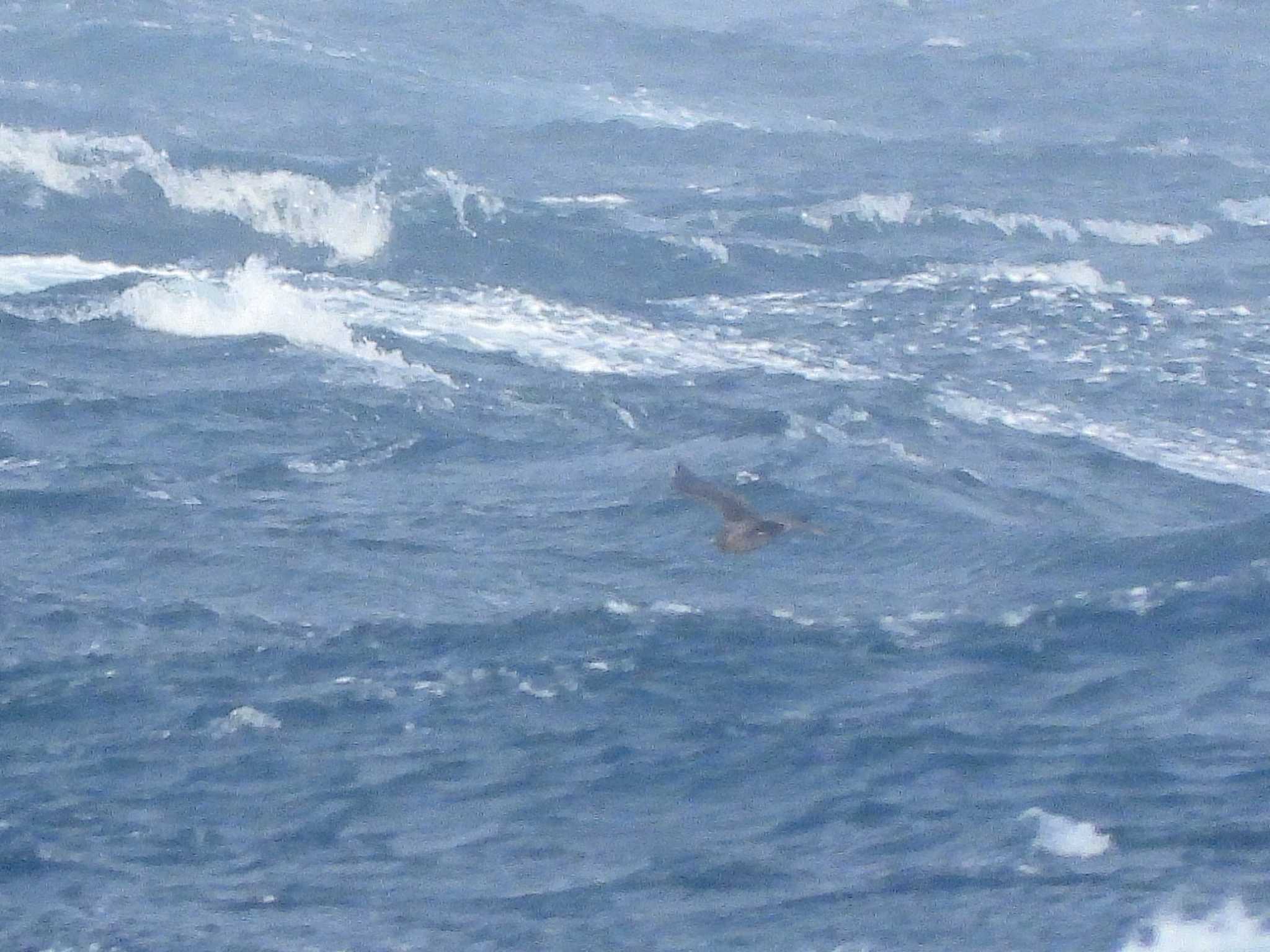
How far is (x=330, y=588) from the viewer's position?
19.7m

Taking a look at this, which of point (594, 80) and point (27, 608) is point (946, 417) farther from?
point (594, 80)

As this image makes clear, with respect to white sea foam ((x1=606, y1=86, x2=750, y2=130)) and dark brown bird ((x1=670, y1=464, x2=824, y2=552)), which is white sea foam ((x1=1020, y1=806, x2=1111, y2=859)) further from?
white sea foam ((x1=606, y1=86, x2=750, y2=130))

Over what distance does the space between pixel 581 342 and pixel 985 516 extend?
373 inches

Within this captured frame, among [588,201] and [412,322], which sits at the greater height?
[588,201]

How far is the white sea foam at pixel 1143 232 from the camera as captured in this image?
38.4m

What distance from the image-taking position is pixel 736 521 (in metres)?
21.0

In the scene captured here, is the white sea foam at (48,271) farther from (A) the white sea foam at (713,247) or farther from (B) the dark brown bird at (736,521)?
(B) the dark brown bird at (736,521)

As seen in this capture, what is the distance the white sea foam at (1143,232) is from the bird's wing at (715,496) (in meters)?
19.0

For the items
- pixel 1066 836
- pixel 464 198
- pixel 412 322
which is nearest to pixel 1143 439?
pixel 412 322

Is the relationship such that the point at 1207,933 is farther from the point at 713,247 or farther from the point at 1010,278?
the point at 713,247

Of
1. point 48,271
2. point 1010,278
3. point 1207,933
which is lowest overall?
point 48,271

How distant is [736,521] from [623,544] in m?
1.22

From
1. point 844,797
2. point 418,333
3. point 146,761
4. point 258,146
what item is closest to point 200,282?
point 418,333

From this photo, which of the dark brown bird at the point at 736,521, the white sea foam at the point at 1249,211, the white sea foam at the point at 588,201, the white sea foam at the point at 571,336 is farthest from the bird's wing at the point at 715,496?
the white sea foam at the point at 1249,211
